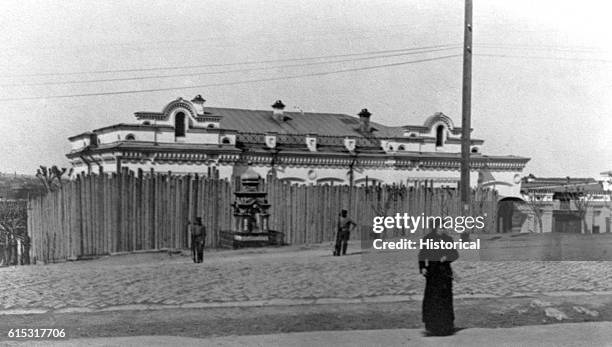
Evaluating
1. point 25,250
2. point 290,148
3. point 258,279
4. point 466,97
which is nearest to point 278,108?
point 466,97

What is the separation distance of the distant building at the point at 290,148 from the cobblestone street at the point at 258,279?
144 cm

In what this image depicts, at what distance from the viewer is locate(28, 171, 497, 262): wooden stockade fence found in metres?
9.27

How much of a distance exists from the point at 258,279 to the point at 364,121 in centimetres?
313

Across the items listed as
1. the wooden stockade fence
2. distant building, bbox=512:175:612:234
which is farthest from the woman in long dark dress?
distant building, bbox=512:175:612:234

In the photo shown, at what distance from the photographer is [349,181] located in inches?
441

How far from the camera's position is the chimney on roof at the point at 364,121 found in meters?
9.18

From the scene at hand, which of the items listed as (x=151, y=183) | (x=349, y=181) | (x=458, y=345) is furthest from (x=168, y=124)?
(x=458, y=345)

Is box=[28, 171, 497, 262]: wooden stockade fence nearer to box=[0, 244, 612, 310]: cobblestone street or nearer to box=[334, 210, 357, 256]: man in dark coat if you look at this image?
box=[334, 210, 357, 256]: man in dark coat

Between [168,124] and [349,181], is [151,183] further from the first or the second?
[349,181]

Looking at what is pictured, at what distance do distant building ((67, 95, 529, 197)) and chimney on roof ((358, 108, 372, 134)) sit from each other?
0.05 ft

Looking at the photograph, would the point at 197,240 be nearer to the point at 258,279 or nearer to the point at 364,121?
the point at 258,279

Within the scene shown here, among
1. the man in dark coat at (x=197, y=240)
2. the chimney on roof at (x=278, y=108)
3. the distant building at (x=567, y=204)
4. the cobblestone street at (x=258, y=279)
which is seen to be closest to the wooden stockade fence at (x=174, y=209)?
the cobblestone street at (x=258, y=279)

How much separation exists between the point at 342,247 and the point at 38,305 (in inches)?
185

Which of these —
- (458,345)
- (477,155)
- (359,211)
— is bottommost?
(458,345)
